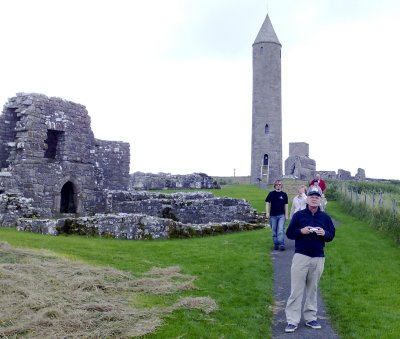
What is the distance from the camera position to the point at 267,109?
54719 mm

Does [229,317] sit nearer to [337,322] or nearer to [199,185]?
[337,322]

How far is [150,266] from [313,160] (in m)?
49.3

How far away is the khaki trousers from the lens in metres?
8.52

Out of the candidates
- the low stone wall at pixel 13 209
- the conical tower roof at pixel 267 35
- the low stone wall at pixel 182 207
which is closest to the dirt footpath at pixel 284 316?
the low stone wall at pixel 182 207

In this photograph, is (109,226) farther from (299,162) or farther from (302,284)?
(299,162)

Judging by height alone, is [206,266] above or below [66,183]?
below

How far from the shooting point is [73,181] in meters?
22.2

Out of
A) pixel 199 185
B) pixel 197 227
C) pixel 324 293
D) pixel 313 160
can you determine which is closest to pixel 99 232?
pixel 197 227

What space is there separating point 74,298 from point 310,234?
3.78 meters

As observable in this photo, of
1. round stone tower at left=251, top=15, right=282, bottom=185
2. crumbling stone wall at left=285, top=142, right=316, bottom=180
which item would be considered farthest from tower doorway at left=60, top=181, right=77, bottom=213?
crumbling stone wall at left=285, top=142, right=316, bottom=180

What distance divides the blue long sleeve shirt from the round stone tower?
45.6 meters

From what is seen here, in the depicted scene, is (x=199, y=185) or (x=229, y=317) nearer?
(x=229, y=317)

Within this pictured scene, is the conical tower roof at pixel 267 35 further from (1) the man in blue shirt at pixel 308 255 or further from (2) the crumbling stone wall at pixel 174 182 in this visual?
(1) the man in blue shirt at pixel 308 255

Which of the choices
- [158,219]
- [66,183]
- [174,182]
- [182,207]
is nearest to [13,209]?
[158,219]
